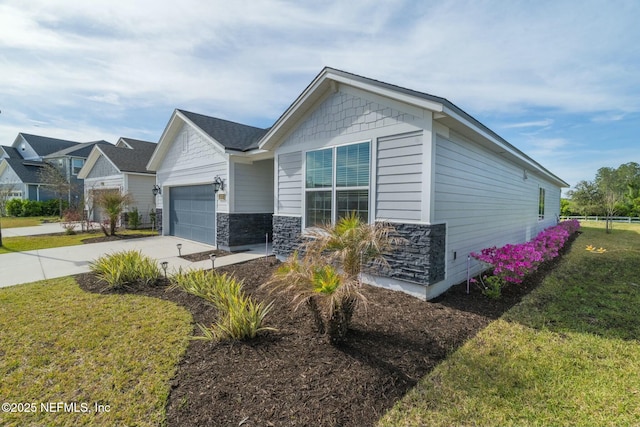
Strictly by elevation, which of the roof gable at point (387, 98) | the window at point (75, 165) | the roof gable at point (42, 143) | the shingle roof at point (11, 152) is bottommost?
the roof gable at point (387, 98)

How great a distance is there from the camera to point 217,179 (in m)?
10.4

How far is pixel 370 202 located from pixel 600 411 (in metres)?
4.28

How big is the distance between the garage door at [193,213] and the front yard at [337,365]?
246 inches

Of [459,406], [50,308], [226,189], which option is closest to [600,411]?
[459,406]

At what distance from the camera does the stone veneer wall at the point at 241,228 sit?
33.2 feet

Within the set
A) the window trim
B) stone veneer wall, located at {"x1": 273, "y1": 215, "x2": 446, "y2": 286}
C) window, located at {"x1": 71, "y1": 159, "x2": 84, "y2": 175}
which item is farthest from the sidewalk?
window, located at {"x1": 71, "y1": 159, "x2": 84, "y2": 175}

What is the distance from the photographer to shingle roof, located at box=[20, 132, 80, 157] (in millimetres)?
31597

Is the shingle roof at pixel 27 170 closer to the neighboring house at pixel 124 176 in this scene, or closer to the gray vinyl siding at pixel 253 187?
the neighboring house at pixel 124 176

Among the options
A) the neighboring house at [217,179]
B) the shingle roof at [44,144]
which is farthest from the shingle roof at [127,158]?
the shingle roof at [44,144]

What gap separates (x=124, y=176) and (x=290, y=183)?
13.6m

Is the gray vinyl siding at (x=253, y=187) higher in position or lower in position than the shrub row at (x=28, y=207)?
higher

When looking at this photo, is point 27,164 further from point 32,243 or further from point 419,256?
point 419,256

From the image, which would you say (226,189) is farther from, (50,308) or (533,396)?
(533,396)

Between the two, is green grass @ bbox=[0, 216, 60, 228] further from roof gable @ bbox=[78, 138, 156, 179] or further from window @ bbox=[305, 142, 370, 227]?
window @ bbox=[305, 142, 370, 227]
